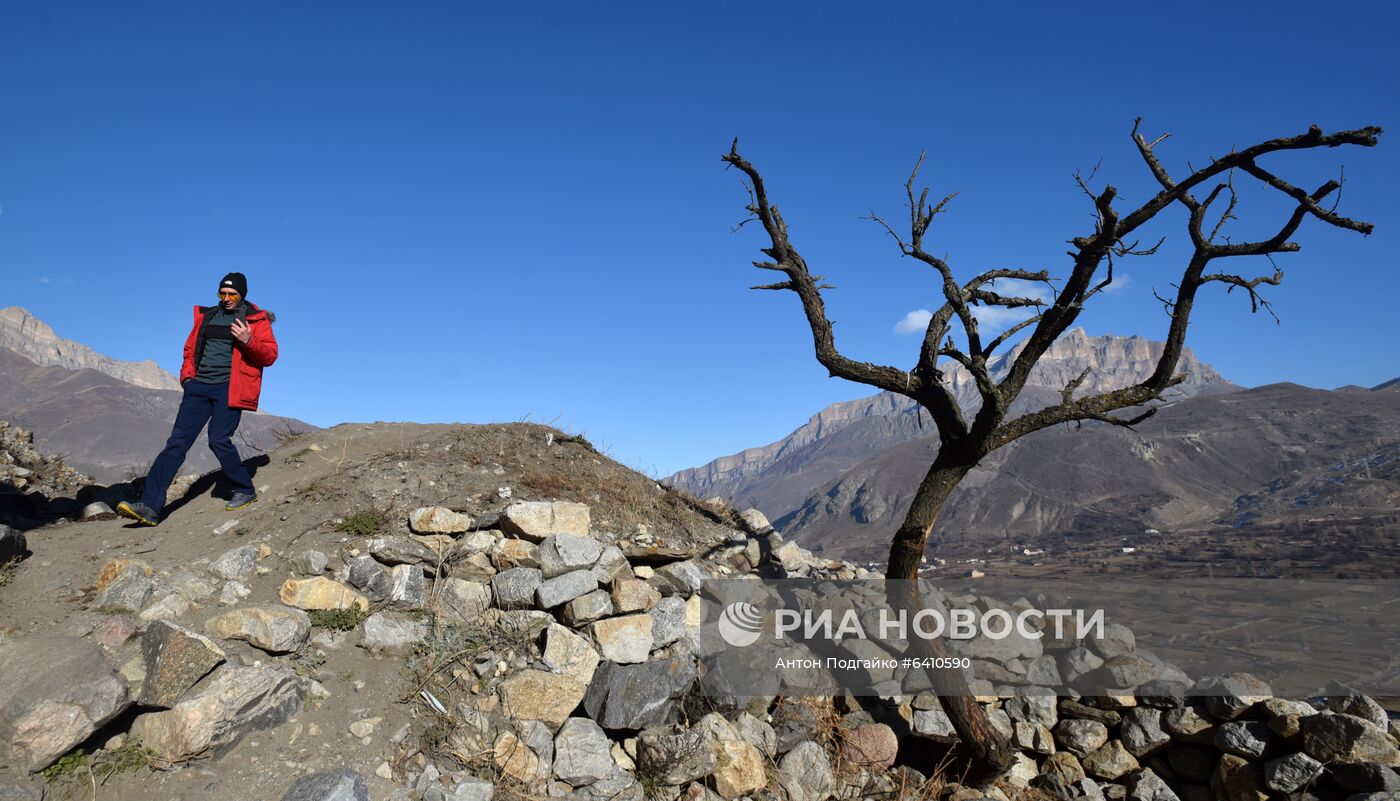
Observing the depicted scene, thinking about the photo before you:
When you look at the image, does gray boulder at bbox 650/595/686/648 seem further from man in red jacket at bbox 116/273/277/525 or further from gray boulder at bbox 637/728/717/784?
man in red jacket at bbox 116/273/277/525

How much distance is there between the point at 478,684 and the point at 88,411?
108 meters

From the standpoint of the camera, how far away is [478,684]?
6.34m

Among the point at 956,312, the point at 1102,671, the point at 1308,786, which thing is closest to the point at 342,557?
the point at 956,312

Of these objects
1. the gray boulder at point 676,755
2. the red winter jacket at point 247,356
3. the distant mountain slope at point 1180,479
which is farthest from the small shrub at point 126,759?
the distant mountain slope at point 1180,479

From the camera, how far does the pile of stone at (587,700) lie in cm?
504

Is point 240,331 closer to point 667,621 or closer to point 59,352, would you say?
point 667,621

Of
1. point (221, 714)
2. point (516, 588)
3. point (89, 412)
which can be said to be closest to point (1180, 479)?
point (516, 588)

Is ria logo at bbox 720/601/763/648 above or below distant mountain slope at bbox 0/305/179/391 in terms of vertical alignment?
below

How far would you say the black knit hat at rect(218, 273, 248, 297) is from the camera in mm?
7992

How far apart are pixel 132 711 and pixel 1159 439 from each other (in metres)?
164

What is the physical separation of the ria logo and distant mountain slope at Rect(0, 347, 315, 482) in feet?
194

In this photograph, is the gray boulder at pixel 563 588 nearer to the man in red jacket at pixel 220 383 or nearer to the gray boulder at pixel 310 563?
the gray boulder at pixel 310 563

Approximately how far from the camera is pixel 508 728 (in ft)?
19.9

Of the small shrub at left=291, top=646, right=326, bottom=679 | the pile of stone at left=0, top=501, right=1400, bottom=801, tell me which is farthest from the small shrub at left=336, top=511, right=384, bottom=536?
the small shrub at left=291, top=646, right=326, bottom=679
